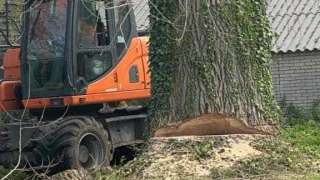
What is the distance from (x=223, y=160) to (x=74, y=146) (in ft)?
11.5

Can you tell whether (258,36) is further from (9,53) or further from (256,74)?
(9,53)

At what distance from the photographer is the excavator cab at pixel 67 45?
1019 centimetres

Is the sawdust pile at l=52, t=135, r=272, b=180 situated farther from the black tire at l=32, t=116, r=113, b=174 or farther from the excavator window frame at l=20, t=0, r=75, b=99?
the excavator window frame at l=20, t=0, r=75, b=99

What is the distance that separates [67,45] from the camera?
10148mm

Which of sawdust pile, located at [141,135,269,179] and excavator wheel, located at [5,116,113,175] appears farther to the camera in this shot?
excavator wheel, located at [5,116,113,175]

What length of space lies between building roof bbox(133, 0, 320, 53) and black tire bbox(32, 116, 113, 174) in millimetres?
6290

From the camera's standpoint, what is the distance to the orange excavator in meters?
9.81

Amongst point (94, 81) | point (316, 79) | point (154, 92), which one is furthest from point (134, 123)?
point (316, 79)

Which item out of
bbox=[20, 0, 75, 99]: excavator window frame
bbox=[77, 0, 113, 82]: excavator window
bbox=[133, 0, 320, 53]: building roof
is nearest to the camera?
bbox=[20, 0, 75, 99]: excavator window frame

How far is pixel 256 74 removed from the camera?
7254mm

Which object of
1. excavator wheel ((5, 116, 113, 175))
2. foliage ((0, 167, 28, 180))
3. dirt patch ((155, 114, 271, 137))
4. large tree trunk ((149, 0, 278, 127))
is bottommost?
foliage ((0, 167, 28, 180))

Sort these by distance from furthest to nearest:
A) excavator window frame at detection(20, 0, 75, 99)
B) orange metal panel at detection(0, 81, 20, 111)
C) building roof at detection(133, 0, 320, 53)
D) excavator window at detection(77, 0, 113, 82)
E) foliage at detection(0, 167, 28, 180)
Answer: building roof at detection(133, 0, 320, 53)
orange metal panel at detection(0, 81, 20, 111)
excavator window at detection(77, 0, 113, 82)
excavator window frame at detection(20, 0, 75, 99)
foliage at detection(0, 167, 28, 180)

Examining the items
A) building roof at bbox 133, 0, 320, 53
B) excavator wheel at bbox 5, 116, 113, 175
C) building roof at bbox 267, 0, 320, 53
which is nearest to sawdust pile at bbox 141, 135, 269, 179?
excavator wheel at bbox 5, 116, 113, 175

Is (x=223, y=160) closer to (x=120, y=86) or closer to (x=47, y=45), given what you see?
(x=120, y=86)
